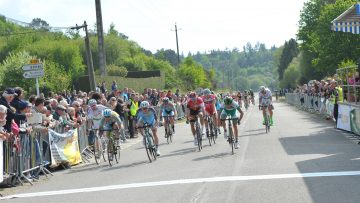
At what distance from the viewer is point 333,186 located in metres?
10.0

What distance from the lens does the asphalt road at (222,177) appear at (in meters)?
9.78

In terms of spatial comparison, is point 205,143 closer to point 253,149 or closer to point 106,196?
point 253,149

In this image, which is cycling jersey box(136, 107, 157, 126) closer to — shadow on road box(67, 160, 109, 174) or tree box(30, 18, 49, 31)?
shadow on road box(67, 160, 109, 174)

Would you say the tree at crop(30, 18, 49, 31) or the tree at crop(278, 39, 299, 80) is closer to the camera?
the tree at crop(30, 18, 49, 31)

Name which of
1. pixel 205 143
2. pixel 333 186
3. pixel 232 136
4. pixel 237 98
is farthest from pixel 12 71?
pixel 333 186

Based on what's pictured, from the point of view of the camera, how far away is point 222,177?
11742 millimetres

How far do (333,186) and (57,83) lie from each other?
40236mm

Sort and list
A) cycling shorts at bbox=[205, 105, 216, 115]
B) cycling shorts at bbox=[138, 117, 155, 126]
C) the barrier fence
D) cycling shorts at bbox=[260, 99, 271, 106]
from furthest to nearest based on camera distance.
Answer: cycling shorts at bbox=[260, 99, 271, 106] → cycling shorts at bbox=[205, 105, 216, 115] → cycling shorts at bbox=[138, 117, 155, 126] → the barrier fence

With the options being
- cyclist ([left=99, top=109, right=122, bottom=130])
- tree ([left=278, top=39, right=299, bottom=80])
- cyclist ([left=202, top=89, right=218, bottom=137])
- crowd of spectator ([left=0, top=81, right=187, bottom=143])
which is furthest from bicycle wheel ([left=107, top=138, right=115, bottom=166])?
tree ([left=278, top=39, right=299, bottom=80])

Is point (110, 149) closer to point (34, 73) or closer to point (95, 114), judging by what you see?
point (95, 114)

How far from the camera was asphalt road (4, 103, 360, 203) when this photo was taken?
9.78 meters

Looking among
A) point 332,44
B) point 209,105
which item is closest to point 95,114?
point 209,105

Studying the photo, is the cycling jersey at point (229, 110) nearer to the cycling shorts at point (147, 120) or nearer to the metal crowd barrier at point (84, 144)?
the cycling shorts at point (147, 120)

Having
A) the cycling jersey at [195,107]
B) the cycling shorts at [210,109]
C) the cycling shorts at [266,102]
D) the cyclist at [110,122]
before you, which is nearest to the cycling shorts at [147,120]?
the cyclist at [110,122]
